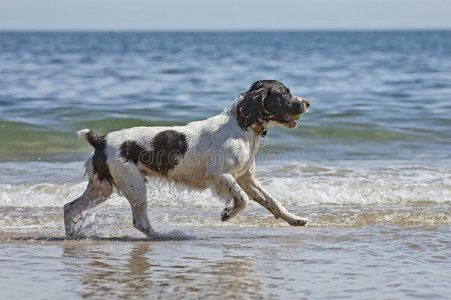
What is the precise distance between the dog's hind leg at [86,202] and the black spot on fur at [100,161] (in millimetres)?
111

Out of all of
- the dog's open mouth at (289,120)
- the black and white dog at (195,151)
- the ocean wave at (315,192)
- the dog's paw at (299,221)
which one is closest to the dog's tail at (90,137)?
the black and white dog at (195,151)

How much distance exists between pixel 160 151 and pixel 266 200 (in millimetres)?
1168

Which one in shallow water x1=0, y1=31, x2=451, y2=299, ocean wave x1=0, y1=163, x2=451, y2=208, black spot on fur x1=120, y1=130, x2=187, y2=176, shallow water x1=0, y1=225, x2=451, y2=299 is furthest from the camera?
ocean wave x1=0, y1=163, x2=451, y2=208

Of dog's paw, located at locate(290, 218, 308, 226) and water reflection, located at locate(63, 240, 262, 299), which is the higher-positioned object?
dog's paw, located at locate(290, 218, 308, 226)

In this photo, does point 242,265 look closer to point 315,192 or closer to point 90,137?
point 90,137

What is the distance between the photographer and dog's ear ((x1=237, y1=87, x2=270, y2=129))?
675 cm

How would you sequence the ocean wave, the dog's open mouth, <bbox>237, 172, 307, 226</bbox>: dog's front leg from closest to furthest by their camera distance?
the dog's open mouth < <bbox>237, 172, 307, 226</bbox>: dog's front leg < the ocean wave

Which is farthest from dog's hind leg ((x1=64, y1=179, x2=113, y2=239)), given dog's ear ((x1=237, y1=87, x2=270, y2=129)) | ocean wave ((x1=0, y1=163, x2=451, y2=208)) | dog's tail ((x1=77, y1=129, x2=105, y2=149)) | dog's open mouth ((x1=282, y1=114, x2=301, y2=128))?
dog's open mouth ((x1=282, y1=114, x2=301, y2=128))

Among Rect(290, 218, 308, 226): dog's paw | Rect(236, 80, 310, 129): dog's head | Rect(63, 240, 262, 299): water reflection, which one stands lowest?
Rect(63, 240, 262, 299): water reflection

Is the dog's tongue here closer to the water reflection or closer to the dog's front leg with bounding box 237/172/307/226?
the dog's front leg with bounding box 237/172/307/226

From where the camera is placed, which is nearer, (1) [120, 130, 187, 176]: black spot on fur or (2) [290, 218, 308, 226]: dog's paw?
(1) [120, 130, 187, 176]: black spot on fur

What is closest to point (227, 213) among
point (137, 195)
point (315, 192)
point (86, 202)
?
point (137, 195)

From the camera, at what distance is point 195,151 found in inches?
266

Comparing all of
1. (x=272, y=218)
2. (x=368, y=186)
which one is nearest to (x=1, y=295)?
(x=272, y=218)
